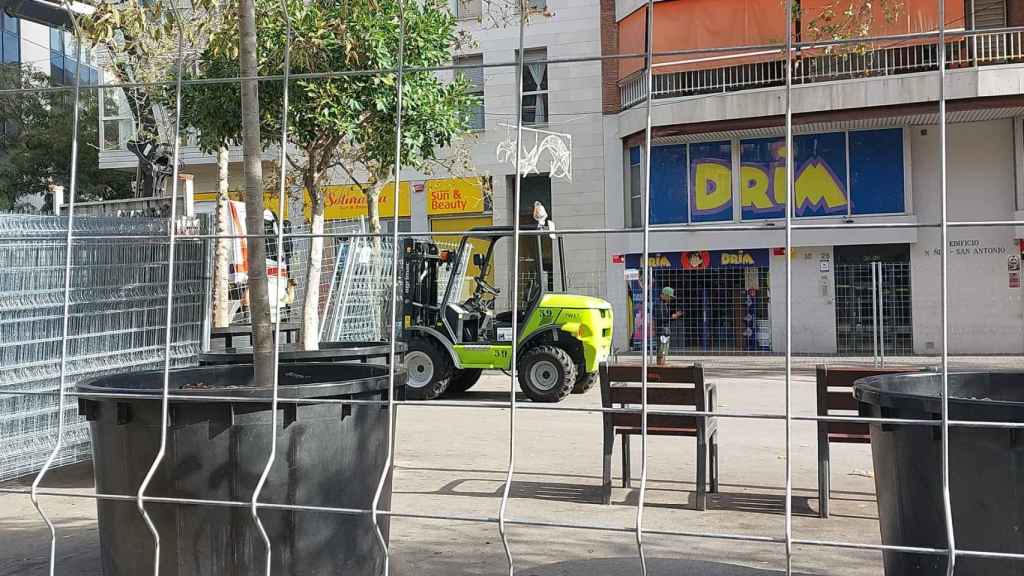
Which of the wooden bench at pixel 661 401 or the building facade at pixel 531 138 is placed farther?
the building facade at pixel 531 138

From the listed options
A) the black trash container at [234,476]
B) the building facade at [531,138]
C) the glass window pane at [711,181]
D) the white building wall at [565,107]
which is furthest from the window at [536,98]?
the black trash container at [234,476]

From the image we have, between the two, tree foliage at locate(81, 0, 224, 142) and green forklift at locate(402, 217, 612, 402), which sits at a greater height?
tree foliage at locate(81, 0, 224, 142)

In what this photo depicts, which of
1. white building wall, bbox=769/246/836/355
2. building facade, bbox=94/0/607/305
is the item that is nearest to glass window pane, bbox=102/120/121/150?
building facade, bbox=94/0/607/305

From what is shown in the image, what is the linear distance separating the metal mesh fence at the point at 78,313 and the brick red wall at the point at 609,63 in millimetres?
13875

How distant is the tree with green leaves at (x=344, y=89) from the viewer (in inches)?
324

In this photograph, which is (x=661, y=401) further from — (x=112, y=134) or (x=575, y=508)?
(x=112, y=134)

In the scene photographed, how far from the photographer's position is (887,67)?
1739 centimetres

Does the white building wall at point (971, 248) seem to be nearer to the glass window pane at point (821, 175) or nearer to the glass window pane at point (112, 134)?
the glass window pane at point (821, 175)

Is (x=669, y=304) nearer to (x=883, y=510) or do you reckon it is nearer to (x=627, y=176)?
(x=627, y=176)

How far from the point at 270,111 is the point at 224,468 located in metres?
5.55

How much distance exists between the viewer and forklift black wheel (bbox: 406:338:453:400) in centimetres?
1246

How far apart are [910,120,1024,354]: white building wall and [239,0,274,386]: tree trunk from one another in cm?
1375

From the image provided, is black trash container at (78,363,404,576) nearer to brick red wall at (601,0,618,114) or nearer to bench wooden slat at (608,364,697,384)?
bench wooden slat at (608,364,697,384)

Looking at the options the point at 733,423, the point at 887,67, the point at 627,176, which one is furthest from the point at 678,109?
the point at 733,423
